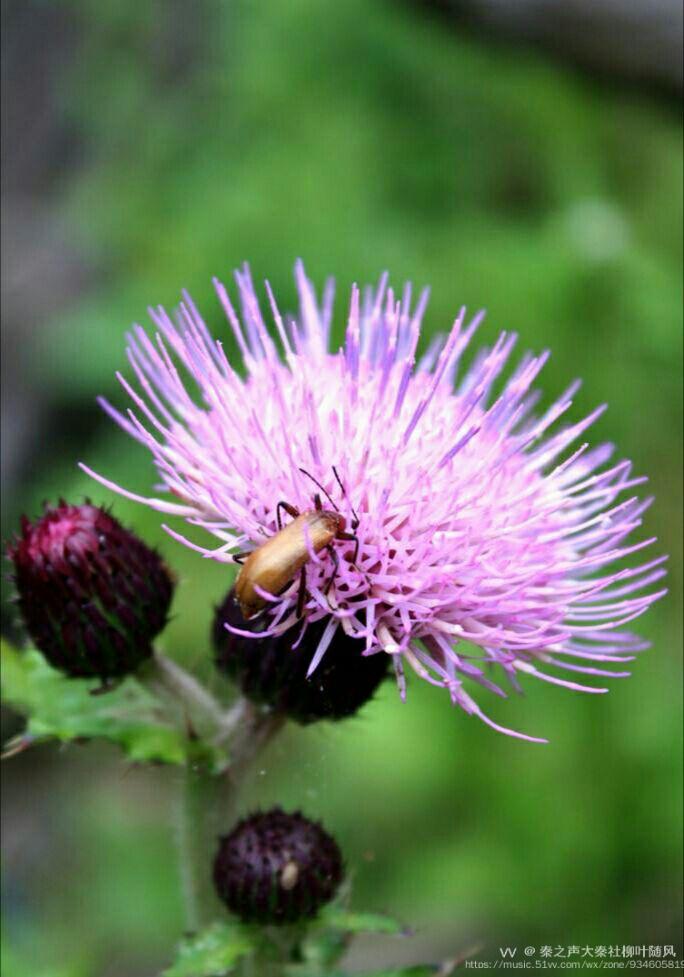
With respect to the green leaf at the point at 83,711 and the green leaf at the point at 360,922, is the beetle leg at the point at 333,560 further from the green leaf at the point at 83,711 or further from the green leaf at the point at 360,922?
the green leaf at the point at 360,922

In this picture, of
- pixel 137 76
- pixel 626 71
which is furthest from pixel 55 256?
pixel 626 71

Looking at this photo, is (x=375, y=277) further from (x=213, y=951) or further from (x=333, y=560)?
(x=213, y=951)

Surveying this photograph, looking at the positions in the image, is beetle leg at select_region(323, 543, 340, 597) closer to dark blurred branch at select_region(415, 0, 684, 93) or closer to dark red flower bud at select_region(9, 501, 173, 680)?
dark red flower bud at select_region(9, 501, 173, 680)

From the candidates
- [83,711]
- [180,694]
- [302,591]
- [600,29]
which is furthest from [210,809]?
[600,29]

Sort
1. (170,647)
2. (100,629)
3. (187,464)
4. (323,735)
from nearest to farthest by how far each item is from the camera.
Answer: (187,464), (100,629), (323,735), (170,647)

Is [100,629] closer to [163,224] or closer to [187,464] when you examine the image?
[187,464]
